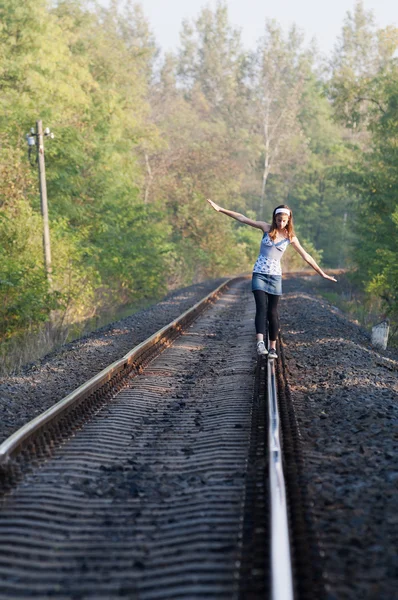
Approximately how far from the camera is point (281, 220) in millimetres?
7715

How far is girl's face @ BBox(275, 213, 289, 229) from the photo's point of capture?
302 inches

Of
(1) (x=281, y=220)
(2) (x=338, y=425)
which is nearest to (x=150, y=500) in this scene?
(2) (x=338, y=425)

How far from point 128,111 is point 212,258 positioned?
11984mm

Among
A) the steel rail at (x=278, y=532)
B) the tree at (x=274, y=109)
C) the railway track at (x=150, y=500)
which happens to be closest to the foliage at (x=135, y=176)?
the tree at (x=274, y=109)

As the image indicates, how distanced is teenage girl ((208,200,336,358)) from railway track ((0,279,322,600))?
137 centimetres

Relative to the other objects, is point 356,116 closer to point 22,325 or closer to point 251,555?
point 22,325

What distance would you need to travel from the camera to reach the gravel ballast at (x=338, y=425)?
3.12 meters

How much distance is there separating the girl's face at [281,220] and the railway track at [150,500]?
190 cm

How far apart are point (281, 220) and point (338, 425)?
9.67 feet

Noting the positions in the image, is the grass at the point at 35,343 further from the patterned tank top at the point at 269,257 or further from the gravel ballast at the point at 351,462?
the gravel ballast at the point at 351,462

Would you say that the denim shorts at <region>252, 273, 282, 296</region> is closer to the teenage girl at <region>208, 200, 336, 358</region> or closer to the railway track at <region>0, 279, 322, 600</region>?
the teenage girl at <region>208, 200, 336, 358</region>

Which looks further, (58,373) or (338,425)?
(58,373)

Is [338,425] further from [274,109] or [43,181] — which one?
[274,109]

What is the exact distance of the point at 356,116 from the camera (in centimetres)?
3603
